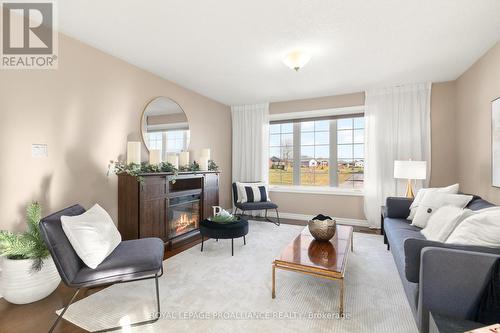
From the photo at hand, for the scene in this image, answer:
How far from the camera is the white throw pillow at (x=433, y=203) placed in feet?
8.76

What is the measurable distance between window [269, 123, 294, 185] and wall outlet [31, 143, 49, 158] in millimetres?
4134

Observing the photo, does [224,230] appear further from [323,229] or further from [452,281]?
[452,281]

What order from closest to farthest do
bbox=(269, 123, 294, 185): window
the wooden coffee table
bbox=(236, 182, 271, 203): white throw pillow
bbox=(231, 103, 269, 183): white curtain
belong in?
the wooden coffee table → bbox=(236, 182, 271, 203): white throw pillow → bbox=(231, 103, 269, 183): white curtain → bbox=(269, 123, 294, 185): window

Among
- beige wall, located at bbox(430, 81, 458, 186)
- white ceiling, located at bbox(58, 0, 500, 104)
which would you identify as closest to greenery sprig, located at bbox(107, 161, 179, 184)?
white ceiling, located at bbox(58, 0, 500, 104)

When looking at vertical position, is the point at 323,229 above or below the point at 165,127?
below

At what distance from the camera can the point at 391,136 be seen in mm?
4309

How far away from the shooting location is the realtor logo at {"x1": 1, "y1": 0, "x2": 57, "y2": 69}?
223cm

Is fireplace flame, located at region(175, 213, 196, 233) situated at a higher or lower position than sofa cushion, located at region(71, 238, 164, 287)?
lower

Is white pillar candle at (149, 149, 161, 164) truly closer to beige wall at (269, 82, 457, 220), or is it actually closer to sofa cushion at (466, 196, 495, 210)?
beige wall at (269, 82, 457, 220)

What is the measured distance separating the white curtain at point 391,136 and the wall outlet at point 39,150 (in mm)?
4799

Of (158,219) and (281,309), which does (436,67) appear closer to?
(281,309)

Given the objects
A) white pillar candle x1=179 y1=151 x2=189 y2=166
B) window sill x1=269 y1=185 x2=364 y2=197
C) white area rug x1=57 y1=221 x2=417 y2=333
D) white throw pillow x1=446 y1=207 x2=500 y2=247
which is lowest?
white area rug x1=57 y1=221 x2=417 y2=333

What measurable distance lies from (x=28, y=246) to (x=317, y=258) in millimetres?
2516

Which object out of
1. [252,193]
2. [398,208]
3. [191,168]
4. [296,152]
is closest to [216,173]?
[191,168]
